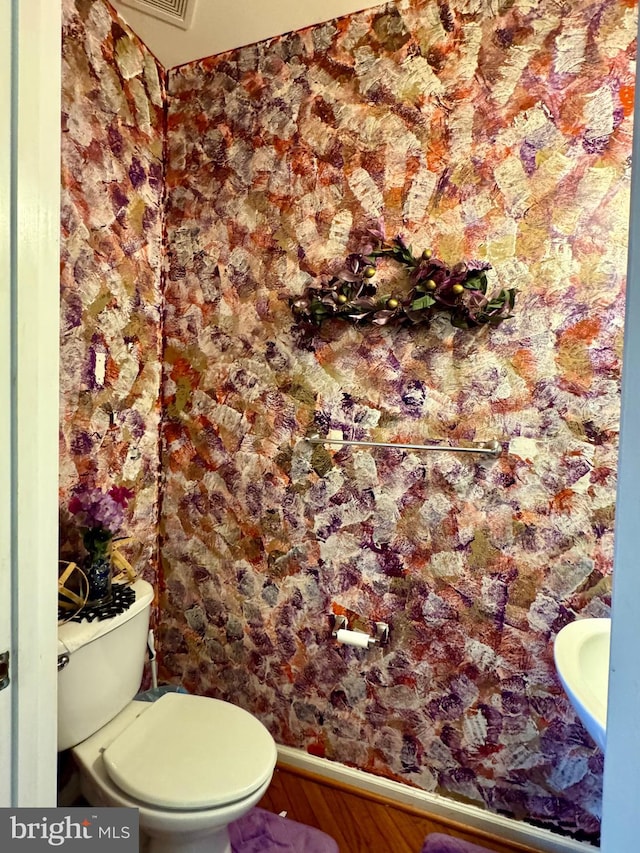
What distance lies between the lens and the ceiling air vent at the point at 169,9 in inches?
59.4

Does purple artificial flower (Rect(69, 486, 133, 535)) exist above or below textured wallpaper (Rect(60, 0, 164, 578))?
below

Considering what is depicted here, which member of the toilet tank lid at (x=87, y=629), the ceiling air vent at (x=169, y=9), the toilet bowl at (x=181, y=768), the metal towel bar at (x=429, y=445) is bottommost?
→ the toilet bowl at (x=181, y=768)

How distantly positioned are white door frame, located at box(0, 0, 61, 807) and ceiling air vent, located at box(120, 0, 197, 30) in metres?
1.06

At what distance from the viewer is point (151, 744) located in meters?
1.28

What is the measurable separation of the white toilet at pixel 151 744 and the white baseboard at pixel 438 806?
505 mm

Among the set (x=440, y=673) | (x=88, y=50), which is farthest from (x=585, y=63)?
(x=440, y=673)

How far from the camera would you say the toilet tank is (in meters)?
1.24

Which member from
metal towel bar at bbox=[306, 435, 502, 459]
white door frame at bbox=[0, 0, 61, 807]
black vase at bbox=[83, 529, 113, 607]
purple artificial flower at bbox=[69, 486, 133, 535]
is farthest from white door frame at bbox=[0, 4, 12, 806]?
metal towel bar at bbox=[306, 435, 502, 459]

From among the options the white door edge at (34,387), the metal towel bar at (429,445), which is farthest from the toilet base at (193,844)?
the metal towel bar at (429,445)

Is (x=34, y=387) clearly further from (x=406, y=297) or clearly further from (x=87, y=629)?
(x=406, y=297)

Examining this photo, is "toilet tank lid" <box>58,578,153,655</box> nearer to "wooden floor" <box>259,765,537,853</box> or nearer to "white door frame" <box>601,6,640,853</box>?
"wooden floor" <box>259,765,537,853</box>

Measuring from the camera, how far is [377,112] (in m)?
1.55

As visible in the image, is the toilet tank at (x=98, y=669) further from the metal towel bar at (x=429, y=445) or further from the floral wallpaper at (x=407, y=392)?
the metal towel bar at (x=429, y=445)

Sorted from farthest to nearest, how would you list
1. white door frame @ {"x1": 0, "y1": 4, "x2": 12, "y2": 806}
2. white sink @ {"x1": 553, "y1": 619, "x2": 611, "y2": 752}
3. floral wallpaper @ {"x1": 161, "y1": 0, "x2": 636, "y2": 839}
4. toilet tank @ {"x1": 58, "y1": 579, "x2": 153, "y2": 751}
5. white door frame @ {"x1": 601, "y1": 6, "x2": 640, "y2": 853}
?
floral wallpaper @ {"x1": 161, "y1": 0, "x2": 636, "y2": 839}
toilet tank @ {"x1": 58, "y1": 579, "x2": 153, "y2": 751}
white sink @ {"x1": 553, "y1": 619, "x2": 611, "y2": 752}
white door frame @ {"x1": 0, "y1": 4, "x2": 12, "y2": 806}
white door frame @ {"x1": 601, "y1": 6, "x2": 640, "y2": 853}
